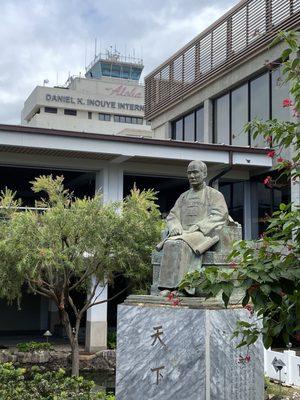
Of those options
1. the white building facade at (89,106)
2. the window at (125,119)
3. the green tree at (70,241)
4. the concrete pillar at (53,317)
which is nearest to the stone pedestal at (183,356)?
the green tree at (70,241)

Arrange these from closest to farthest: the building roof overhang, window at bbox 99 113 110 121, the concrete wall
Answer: the building roof overhang
the concrete wall
window at bbox 99 113 110 121

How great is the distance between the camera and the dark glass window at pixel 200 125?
2528 centimetres

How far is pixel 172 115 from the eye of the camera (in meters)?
27.9

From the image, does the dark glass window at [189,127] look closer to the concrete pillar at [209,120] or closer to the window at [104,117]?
the concrete pillar at [209,120]

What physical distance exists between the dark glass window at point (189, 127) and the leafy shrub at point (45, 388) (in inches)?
675

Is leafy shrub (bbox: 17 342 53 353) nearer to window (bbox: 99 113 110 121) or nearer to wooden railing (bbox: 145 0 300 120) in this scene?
wooden railing (bbox: 145 0 300 120)

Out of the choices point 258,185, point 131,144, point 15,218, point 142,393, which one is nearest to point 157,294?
point 142,393

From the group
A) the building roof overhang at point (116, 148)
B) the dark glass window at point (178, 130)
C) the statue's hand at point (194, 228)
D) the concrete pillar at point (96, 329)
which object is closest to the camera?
the statue's hand at point (194, 228)

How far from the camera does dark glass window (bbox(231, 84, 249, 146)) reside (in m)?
21.8

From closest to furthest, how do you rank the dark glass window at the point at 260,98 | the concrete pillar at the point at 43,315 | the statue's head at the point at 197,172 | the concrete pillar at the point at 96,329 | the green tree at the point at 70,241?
the statue's head at the point at 197,172
the green tree at the point at 70,241
the concrete pillar at the point at 96,329
the dark glass window at the point at 260,98
the concrete pillar at the point at 43,315

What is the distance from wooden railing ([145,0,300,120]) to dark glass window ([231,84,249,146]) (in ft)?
3.39

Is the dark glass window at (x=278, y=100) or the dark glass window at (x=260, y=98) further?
the dark glass window at (x=260, y=98)

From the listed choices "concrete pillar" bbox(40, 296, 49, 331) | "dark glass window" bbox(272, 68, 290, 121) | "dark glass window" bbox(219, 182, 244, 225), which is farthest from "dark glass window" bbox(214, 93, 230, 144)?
"concrete pillar" bbox(40, 296, 49, 331)

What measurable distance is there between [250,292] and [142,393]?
433cm
